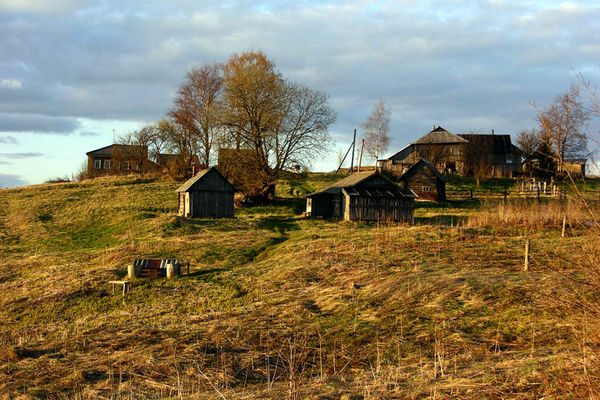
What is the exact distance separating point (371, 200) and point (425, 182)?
53.9 feet

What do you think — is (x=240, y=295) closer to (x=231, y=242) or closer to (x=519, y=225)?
(x=231, y=242)

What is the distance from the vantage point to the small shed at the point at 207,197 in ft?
126

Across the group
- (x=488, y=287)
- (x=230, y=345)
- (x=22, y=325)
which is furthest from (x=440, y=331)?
(x=22, y=325)

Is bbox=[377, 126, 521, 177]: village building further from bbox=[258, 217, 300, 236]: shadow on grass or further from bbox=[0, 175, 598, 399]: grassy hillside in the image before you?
bbox=[0, 175, 598, 399]: grassy hillside

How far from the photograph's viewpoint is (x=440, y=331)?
1116 cm

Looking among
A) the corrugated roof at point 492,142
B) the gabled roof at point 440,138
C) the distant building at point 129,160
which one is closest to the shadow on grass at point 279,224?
the distant building at point 129,160

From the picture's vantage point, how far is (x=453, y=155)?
2771 inches

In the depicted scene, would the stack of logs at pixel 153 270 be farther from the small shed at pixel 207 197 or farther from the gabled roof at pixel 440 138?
the gabled roof at pixel 440 138

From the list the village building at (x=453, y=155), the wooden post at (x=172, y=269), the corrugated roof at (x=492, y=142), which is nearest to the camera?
the wooden post at (x=172, y=269)

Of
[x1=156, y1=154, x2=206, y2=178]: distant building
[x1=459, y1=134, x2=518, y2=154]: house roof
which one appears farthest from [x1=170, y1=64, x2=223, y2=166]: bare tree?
[x1=459, y1=134, x2=518, y2=154]: house roof

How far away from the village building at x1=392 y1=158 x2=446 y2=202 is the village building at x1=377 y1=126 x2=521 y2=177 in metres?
15.9

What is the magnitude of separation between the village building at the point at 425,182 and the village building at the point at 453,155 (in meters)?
15.9

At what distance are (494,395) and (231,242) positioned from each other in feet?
64.7

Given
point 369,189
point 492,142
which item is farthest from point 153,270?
point 492,142
